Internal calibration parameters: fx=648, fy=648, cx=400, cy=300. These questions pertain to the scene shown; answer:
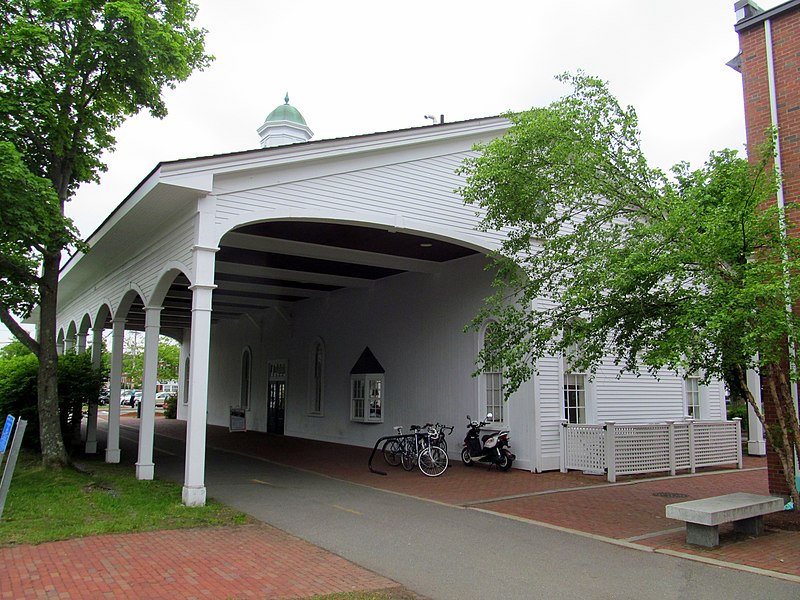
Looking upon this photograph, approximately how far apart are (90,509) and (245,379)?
18876 millimetres

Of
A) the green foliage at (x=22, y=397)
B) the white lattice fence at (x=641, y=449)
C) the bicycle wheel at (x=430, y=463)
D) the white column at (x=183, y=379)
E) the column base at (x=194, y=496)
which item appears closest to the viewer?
the column base at (x=194, y=496)

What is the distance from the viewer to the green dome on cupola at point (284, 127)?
24031 mm

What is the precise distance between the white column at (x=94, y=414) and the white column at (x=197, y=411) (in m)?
7.53

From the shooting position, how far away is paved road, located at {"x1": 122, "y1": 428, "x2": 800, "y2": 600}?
5.78m

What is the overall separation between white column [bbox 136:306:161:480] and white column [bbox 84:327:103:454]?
4.45 m

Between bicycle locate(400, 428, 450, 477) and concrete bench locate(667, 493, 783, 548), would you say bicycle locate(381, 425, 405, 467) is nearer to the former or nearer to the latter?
bicycle locate(400, 428, 450, 477)

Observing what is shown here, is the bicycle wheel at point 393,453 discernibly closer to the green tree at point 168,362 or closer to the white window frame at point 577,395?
the white window frame at point 577,395

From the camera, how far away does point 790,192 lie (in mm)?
9125

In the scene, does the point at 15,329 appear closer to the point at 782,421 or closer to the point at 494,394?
the point at 494,394

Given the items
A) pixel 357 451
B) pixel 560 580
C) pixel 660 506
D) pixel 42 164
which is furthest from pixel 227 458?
pixel 560 580

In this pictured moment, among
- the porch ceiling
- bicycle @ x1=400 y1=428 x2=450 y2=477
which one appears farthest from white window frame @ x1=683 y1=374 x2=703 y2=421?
bicycle @ x1=400 y1=428 x2=450 y2=477

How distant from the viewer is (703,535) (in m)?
7.27

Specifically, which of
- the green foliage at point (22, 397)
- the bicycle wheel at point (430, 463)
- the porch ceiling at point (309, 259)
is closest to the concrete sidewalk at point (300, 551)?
the bicycle wheel at point (430, 463)

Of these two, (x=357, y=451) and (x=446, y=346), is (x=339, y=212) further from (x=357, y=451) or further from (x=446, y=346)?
(x=357, y=451)
